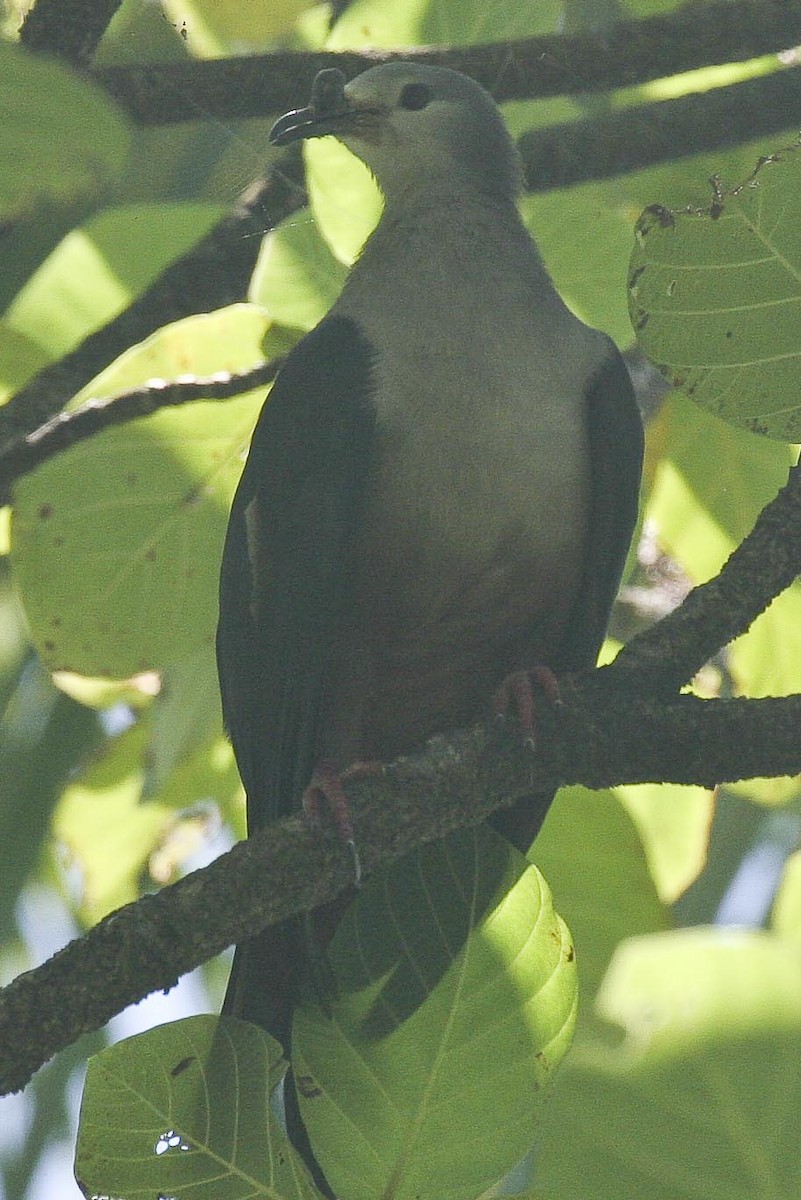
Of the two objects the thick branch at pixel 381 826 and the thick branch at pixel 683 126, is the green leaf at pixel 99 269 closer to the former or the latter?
the thick branch at pixel 683 126

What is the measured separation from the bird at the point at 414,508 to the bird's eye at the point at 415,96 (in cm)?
21

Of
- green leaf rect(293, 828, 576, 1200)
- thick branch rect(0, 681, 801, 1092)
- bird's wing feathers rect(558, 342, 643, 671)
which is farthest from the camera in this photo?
bird's wing feathers rect(558, 342, 643, 671)

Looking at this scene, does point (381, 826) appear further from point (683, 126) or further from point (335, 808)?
point (683, 126)

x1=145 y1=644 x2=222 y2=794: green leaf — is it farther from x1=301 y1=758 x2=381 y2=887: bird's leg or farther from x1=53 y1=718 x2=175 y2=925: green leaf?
x1=301 y1=758 x2=381 y2=887: bird's leg

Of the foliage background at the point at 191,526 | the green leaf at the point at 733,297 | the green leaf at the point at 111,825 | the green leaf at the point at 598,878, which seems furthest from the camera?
the green leaf at the point at 111,825

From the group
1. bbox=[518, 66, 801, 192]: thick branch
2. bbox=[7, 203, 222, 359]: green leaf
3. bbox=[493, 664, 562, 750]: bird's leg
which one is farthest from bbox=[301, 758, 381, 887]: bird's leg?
bbox=[518, 66, 801, 192]: thick branch

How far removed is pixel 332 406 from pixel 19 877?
161 centimetres

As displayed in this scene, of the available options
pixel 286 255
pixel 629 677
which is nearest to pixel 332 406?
pixel 286 255

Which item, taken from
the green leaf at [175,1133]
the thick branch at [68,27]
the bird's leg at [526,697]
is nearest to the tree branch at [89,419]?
the thick branch at [68,27]

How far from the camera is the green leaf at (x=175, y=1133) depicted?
1.79m

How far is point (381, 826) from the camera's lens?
2152 millimetres

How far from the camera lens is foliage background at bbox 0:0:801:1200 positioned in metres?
2.45

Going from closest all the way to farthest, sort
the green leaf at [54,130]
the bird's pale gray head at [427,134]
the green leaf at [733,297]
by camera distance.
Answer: the green leaf at [54,130], the green leaf at [733,297], the bird's pale gray head at [427,134]

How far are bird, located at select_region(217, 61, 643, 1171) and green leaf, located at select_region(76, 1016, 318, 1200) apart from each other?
0.82m
